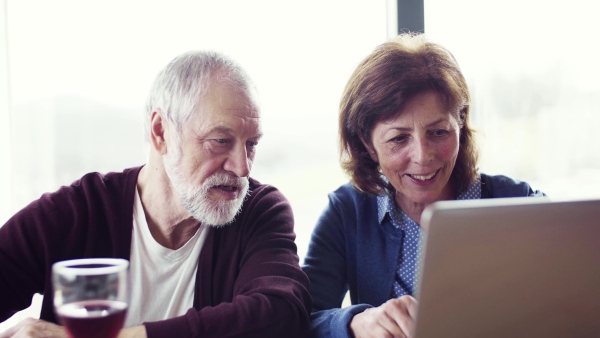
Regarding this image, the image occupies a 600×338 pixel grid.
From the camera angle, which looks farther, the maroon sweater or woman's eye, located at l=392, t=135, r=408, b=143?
woman's eye, located at l=392, t=135, r=408, b=143

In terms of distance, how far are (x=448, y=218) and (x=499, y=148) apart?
76.7 inches

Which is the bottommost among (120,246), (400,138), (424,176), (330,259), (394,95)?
(330,259)

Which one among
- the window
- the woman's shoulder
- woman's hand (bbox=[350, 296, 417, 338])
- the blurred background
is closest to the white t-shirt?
woman's hand (bbox=[350, 296, 417, 338])

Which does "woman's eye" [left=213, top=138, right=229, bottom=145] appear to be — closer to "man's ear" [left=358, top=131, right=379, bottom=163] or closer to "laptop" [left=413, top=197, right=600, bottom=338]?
"man's ear" [left=358, top=131, right=379, bottom=163]

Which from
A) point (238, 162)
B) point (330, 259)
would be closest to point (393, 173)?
point (330, 259)

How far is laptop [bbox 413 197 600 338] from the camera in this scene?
80cm

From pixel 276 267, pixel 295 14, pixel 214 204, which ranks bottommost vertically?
pixel 276 267

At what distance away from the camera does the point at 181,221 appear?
65.2 inches

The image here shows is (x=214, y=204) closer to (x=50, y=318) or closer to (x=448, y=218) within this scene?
(x=50, y=318)

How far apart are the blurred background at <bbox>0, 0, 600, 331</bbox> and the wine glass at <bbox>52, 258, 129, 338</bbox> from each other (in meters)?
1.39

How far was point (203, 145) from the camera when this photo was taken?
156cm

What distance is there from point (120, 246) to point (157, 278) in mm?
125

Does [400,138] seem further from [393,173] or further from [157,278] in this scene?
[157,278]

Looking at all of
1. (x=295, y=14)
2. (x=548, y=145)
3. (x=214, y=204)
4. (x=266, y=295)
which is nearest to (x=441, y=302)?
(x=266, y=295)
